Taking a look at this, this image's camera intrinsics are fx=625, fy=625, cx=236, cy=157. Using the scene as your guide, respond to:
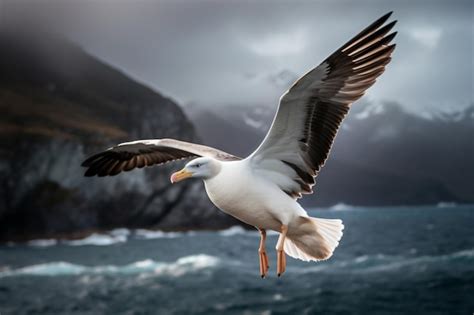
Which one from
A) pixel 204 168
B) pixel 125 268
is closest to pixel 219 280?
pixel 125 268

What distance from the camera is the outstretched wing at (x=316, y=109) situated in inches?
279

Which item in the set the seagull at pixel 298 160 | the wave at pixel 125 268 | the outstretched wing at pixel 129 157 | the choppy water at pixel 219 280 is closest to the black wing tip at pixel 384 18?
the seagull at pixel 298 160

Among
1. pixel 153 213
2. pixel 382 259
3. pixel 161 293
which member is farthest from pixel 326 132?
pixel 153 213

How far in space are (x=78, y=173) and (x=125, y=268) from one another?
2403 centimetres

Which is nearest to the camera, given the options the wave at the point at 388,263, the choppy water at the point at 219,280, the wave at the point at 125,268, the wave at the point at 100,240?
the choppy water at the point at 219,280

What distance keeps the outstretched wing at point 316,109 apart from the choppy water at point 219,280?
39753mm

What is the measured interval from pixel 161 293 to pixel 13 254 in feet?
98.6

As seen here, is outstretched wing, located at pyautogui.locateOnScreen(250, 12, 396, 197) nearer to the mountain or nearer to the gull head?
the gull head

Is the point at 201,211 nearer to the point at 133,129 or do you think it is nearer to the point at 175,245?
the point at 175,245

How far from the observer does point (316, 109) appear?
7.59 metres

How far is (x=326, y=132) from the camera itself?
25.6 feet

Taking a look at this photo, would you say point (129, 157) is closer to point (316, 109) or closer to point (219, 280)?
point (316, 109)

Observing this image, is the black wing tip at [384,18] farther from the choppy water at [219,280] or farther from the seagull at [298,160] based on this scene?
the choppy water at [219,280]

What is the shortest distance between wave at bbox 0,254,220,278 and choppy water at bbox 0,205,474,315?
11cm
